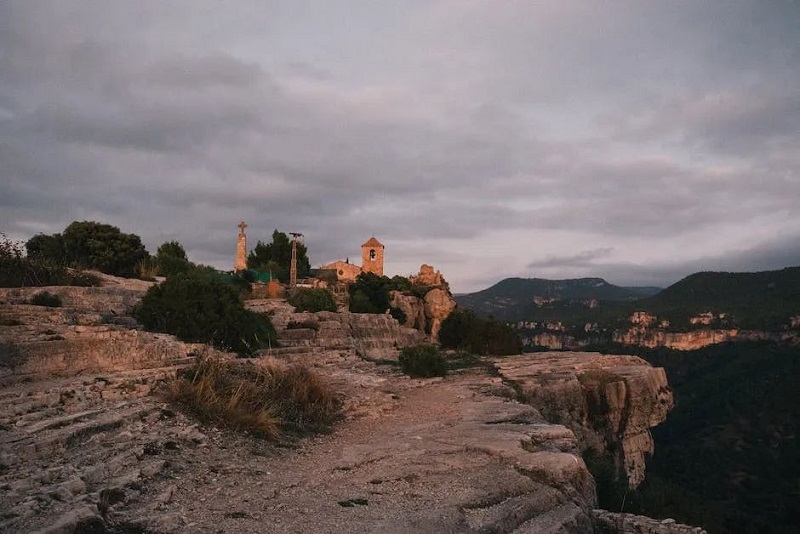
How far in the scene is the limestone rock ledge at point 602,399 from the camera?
14.4 metres

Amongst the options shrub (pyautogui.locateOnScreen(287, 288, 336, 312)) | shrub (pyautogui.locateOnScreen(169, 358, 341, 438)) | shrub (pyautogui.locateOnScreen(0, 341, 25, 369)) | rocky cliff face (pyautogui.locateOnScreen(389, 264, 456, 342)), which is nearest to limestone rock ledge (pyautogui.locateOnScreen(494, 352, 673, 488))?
shrub (pyautogui.locateOnScreen(169, 358, 341, 438))

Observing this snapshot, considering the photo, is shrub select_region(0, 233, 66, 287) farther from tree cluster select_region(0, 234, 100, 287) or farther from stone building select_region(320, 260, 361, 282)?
stone building select_region(320, 260, 361, 282)

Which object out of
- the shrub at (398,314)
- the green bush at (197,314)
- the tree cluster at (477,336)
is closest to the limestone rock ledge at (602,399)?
the green bush at (197,314)

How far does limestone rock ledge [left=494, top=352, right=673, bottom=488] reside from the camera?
47.2 feet

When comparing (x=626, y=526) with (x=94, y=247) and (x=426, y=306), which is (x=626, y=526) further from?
(x=426, y=306)

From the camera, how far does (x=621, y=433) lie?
17.6m

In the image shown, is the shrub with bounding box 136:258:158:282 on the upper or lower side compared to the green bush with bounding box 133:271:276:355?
upper

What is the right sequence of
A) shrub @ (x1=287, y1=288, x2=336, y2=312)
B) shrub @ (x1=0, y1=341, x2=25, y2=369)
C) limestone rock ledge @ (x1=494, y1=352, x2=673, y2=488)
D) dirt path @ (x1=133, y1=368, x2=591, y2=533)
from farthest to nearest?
1. shrub @ (x1=287, y1=288, x2=336, y2=312)
2. limestone rock ledge @ (x1=494, y1=352, x2=673, y2=488)
3. shrub @ (x1=0, y1=341, x2=25, y2=369)
4. dirt path @ (x1=133, y1=368, x2=591, y2=533)

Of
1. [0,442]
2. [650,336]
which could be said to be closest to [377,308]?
[0,442]

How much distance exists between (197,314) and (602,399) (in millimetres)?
11954

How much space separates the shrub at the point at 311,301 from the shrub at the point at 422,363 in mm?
9189

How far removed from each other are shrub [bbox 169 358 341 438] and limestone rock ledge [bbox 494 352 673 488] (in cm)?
599

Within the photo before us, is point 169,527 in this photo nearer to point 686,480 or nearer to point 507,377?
point 507,377

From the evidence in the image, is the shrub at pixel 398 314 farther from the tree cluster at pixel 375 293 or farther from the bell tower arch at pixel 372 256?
the bell tower arch at pixel 372 256
